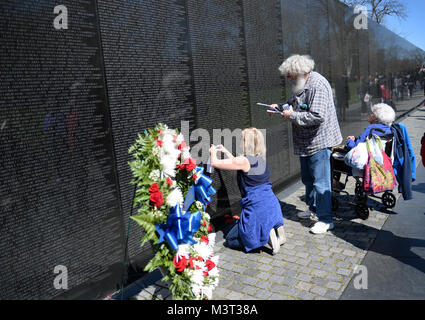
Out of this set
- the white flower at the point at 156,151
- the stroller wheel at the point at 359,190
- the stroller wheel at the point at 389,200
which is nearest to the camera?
the white flower at the point at 156,151

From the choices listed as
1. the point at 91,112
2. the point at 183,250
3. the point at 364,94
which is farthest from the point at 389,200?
the point at 364,94

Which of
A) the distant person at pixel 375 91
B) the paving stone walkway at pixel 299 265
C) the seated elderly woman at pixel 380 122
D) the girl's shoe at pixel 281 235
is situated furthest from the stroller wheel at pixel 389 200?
the distant person at pixel 375 91

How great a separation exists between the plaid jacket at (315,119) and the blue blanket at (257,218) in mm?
917

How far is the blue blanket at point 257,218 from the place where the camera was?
4.30m

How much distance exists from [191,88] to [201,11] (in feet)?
3.50

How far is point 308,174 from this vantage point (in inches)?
203

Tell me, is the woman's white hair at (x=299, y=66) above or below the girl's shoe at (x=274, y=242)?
above

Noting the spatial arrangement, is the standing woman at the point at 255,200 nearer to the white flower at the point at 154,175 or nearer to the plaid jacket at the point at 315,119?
the plaid jacket at the point at 315,119

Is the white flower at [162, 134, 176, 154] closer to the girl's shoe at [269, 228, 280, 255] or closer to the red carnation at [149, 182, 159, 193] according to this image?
the red carnation at [149, 182, 159, 193]

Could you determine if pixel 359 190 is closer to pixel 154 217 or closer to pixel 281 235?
pixel 281 235

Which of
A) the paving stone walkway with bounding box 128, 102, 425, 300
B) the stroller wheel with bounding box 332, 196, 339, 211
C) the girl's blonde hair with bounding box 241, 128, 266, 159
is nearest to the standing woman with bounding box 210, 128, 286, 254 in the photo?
the girl's blonde hair with bounding box 241, 128, 266, 159

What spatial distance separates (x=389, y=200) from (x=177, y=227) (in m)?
4.09

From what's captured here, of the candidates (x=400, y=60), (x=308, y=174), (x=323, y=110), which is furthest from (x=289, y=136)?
(x=400, y=60)

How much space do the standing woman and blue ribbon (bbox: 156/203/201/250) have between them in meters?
1.62
